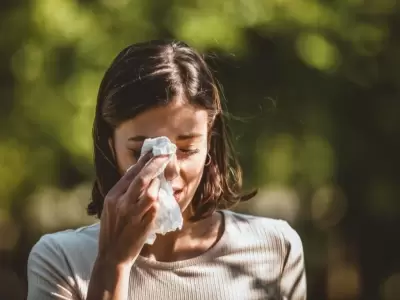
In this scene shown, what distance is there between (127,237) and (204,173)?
51 cm

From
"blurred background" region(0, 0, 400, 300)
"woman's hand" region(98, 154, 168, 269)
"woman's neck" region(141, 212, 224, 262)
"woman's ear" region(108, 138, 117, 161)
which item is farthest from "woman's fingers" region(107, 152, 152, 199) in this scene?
"blurred background" region(0, 0, 400, 300)

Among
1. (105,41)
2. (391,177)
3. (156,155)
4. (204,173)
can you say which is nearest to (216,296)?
(204,173)

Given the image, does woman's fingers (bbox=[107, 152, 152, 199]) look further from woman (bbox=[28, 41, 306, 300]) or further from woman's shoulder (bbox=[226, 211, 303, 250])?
woman's shoulder (bbox=[226, 211, 303, 250])

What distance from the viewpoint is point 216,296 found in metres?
2.48

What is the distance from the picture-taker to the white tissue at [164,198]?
7.16ft

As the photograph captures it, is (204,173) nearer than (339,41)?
Yes

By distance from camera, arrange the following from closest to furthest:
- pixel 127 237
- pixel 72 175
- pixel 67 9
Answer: pixel 127 237 < pixel 67 9 < pixel 72 175

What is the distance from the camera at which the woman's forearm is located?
7.00ft

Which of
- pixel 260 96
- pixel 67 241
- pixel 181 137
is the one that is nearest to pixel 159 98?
pixel 181 137

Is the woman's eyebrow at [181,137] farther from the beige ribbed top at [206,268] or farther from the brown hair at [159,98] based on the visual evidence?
the beige ribbed top at [206,268]

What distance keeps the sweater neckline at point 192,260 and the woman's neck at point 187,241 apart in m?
0.01

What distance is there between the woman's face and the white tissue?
0.14ft

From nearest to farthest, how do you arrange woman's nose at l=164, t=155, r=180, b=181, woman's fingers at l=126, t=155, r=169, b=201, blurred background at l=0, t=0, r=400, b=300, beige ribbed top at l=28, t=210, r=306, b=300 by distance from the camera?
woman's fingers at l=126, t=155, r=169, b=201
woman's nose at l=164, t=155, r=180, b=181
beige ribbed top at l=28, t=210, r=306, b=300
blurred background at l=0, t=0, r=400, b=300

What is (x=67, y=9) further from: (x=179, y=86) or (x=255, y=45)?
(x=179, y=86)
